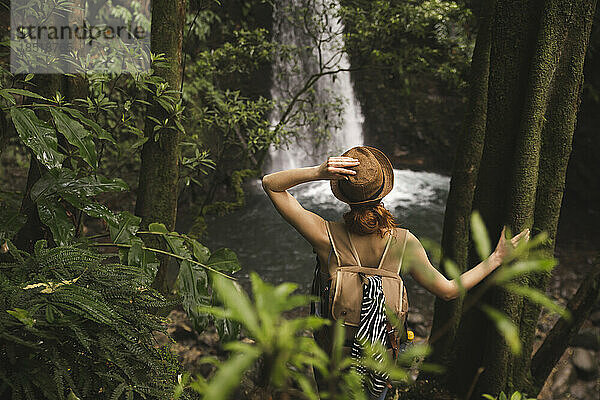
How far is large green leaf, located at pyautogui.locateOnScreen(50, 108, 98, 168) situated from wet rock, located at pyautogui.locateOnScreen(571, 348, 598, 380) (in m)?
4.33

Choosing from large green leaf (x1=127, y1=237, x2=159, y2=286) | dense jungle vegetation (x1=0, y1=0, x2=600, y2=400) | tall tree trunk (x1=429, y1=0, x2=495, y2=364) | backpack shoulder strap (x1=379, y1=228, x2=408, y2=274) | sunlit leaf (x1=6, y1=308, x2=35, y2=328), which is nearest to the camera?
dense jungle vegetation (x1=0, y1=0, x2=600, y2=400)

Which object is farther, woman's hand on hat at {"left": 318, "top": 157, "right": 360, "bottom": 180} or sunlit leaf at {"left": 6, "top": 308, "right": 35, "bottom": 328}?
woman's hand on hat at {"left": 318, "top": 157, "right": 360, "bottom": 180}

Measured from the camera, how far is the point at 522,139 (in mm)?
2449

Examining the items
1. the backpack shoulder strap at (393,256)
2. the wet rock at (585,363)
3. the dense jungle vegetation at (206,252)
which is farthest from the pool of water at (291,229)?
the backpack shoulder strap at (393,256)

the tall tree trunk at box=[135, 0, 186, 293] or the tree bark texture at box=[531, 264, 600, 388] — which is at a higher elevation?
the tall tree trunk at box=[135, 0, 186, 293]

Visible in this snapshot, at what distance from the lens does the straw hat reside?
1.81 metres

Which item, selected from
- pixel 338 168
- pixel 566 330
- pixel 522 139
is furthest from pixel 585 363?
pixel 338 168

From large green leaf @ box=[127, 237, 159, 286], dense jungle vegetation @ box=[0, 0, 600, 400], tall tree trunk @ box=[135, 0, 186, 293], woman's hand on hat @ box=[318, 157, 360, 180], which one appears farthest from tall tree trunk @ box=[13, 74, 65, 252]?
woman's hand on hat @ box=[318, 157, 360, 180]

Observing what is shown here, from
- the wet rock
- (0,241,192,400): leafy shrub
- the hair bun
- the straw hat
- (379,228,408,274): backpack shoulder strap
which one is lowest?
the wet rock

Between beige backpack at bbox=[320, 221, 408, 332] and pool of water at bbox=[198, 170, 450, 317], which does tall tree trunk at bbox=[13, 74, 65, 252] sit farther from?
pool of water at bbox=[198, 170, 450, 317]

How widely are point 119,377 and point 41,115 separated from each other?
4.79 ft

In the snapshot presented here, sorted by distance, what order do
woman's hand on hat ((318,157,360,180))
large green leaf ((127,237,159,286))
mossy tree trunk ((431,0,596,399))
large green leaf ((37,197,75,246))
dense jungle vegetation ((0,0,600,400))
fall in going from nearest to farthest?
dense jungle vegetation ((0,0,600,400)) → woman's hand on hat ((318,157,360,180)) → large green leaf ((37,197,75,246)) → large green leaf ((127,237,159,286)) → mossy tree trunk ((431,0,596,399))

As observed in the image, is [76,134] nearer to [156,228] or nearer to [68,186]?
[68,186]

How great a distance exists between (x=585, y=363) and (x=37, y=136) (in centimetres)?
463
